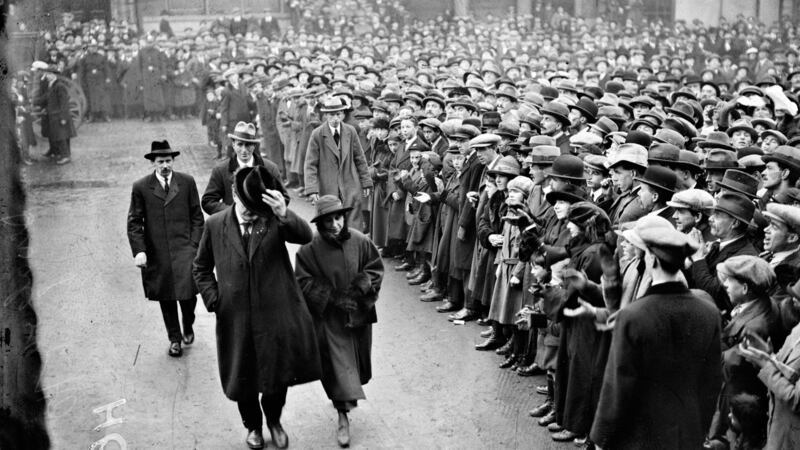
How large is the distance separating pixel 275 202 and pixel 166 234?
9.58ft

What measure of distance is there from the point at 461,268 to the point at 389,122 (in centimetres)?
368

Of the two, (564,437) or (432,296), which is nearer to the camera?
(564,437)

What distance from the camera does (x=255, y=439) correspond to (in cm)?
697

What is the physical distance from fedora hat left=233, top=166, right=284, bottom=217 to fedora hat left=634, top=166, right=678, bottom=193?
2.88 m

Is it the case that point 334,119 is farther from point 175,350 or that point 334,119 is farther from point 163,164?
point 175,350

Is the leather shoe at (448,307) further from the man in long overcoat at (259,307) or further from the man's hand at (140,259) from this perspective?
the man in long overcoat at (259,307)

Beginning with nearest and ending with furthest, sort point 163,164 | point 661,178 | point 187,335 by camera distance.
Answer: point 661,178
point 163,164
point 187,335

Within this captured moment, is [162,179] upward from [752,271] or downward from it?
upward

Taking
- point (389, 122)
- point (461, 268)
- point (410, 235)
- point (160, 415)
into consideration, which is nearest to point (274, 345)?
point (160, 415)

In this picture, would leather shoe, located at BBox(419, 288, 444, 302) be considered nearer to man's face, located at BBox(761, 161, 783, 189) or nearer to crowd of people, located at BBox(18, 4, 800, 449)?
crowd of people, located at BBox(18, 4, 800, 449)

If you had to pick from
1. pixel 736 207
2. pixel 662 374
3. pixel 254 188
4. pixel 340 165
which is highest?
pixel 254 188

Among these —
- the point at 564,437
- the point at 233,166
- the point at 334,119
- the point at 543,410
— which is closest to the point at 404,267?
the point at 334,119

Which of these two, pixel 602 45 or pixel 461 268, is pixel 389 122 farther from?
pixel 602 45

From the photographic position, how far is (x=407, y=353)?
912 cm
